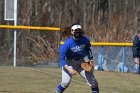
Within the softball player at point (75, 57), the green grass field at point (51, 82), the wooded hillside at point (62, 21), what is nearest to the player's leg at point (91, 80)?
the softball player at point (75, 57)

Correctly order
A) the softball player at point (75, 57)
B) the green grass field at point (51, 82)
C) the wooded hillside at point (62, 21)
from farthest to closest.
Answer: the wooded hillside at point (62, 21)
the green grass field at point (51, 82)
the softball player at point (75, 57)

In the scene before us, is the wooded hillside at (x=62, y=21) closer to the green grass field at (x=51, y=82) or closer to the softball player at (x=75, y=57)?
the green grass field at (x=51, y=82)

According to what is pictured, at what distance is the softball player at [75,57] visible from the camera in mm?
11539

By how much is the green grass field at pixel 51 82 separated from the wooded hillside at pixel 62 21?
2.50 m

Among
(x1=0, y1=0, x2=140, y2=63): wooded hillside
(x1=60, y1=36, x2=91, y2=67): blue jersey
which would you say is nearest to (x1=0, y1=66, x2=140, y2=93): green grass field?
(x1=60, y1=36, x2=91, y2=67): blue jersey

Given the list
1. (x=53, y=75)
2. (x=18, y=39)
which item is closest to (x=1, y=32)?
(x=18, y=39)

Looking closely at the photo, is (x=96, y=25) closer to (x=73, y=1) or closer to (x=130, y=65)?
(x=73, y=1)

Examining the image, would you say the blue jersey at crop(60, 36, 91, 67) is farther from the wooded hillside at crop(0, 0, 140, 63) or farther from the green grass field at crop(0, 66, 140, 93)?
the wooded hillside at crop(0, 0, 140, 63)

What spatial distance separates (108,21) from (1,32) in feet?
30.0

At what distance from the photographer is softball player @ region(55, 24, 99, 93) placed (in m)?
11.5

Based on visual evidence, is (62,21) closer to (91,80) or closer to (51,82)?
(51,82)

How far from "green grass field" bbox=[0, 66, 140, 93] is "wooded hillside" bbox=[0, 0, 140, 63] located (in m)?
2.50

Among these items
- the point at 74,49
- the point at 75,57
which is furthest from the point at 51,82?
the point at 74,49

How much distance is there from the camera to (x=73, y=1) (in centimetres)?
3044
